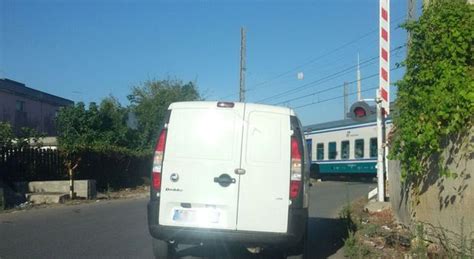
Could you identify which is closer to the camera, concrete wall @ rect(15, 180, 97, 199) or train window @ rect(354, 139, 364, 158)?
concrete wall @ rect(15, 180, 97, 199)

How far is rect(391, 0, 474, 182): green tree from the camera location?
7074 millimetres

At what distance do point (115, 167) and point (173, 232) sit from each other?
18.0 metres

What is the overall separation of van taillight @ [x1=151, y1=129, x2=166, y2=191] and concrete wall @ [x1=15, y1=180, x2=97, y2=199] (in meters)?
12.2

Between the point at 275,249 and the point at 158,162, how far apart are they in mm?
1977

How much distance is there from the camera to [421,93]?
7594 mm

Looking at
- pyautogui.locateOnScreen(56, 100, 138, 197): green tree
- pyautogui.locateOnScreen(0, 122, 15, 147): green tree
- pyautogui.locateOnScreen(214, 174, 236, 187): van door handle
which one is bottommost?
pyautogui.locateOnScreen(214, 174, 236, 187): van door handle

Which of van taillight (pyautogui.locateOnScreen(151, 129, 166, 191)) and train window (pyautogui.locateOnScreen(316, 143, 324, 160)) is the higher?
train window (pyautogui.locateOnScreen(316, 143, 324, 160))

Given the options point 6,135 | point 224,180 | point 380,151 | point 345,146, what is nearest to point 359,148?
point 345,146

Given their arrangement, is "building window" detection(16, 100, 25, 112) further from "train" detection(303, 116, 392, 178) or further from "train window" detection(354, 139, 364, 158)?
"train window" detection(354, 139, 364, 158)

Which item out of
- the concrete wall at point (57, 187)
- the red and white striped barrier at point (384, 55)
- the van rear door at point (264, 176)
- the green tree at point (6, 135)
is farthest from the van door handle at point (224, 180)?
the green tree at point (6, 135)

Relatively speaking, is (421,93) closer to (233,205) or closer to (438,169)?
(438,169)

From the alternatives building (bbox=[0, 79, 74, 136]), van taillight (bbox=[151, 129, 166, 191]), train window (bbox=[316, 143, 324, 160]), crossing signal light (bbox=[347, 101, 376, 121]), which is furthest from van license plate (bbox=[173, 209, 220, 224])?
building (bbox=[0, 79, 74, 136])

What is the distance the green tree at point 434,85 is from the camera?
7.07 metres

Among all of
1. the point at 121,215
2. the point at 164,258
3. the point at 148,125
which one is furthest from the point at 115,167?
the point at 164,258
